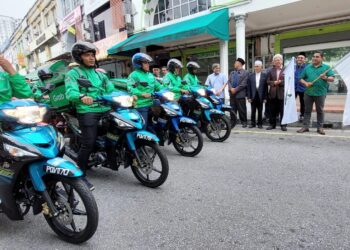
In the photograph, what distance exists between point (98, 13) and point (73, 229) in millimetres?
19625

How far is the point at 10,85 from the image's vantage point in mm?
2766

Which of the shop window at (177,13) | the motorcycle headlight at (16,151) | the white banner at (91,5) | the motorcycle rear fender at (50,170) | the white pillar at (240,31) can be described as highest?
the white banner at (91,5)

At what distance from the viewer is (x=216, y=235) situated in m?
2.46

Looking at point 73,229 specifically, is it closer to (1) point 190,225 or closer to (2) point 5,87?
(1) point 190,225

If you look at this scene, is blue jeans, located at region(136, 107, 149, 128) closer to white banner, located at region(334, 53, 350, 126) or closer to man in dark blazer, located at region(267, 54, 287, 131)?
man in dark blazer, located at region(267, 54, 287, 131)

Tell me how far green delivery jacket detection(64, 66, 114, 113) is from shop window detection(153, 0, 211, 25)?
9.94 m

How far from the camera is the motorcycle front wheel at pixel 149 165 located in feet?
11.3

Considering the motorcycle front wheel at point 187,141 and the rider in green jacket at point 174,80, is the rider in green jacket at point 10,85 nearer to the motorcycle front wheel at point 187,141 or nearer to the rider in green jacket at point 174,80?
the motorcycle front wheel at point 187,141

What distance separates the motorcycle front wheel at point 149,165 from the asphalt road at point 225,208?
154mm

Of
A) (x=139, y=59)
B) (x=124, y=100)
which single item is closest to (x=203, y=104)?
(x=139, y=59)

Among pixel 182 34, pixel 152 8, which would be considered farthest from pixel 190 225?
pixel 152 8

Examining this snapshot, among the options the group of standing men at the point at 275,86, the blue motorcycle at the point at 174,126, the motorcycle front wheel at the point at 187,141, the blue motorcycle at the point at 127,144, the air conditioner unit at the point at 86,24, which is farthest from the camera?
the air conditioner unit at the point at 86,24

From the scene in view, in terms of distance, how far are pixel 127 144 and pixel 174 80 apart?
8.25 feet

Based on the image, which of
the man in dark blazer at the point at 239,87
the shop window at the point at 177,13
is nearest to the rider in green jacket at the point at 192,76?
the man in dark blazer at the point at 239,87
